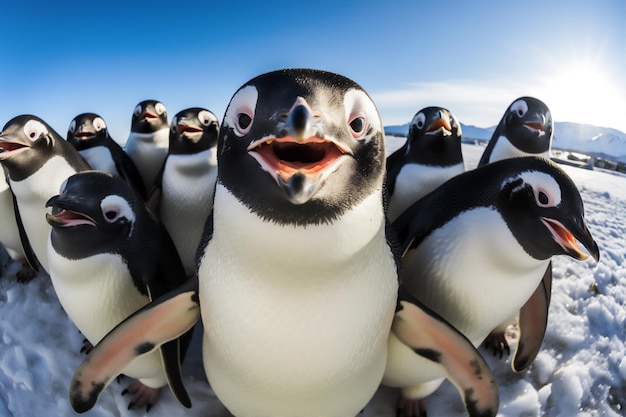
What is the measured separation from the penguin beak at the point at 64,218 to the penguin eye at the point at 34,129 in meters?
0.68

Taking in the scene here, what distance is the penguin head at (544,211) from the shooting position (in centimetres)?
118

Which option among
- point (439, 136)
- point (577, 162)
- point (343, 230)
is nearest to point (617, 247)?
point (439, 136)

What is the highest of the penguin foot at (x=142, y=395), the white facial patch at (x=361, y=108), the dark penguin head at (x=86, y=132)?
the white facial patch at (x=361, y=108)

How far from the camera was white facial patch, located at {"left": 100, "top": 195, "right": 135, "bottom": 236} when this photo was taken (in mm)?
1442

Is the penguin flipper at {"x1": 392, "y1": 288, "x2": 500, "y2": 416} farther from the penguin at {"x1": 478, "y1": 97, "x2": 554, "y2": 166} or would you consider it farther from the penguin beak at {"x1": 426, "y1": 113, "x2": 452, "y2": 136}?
the penguin at {"x1": 478, "y1": 97, "x2": 554, "y2": 166}

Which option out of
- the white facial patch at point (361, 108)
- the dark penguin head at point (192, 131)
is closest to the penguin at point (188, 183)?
the dark penguin head at point (192, 131)

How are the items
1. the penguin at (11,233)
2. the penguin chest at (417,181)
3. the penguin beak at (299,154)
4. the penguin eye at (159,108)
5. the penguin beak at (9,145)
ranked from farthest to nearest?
the penguin eye at (159,108) < the penguin at (11,233) < the penguin chest at (417,181) < the penguin beak at (9,145) < the penguin beak at (299,154)

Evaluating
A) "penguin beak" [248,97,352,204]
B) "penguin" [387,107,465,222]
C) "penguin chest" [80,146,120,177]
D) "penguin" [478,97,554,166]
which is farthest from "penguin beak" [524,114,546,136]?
"penguin chest" [80,146,120,177]

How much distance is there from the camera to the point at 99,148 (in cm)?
258

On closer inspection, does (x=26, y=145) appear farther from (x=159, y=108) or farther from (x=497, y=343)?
(x=497, y=343)

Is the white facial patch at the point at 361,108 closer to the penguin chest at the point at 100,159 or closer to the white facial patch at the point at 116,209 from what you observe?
the white facial patch at the point at 116,209

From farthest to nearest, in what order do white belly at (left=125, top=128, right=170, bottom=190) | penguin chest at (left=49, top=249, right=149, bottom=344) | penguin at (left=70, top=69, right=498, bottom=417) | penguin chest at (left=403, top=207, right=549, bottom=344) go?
white belly at (left=125, top=128, right=170, bottom=190) < penguin chest at (left=49, top=249, right=149, bottom=344) < penguin chest at (left=403, top=207, right=549, bottom=344) < penguin at (left=70, top=69, right=498, bottom=417)

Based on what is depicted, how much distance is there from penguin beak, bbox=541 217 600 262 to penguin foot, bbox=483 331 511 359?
2.80 feet

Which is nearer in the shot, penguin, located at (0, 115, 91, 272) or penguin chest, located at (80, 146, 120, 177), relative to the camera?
penguin, located at (0, 115, 91, 272)
